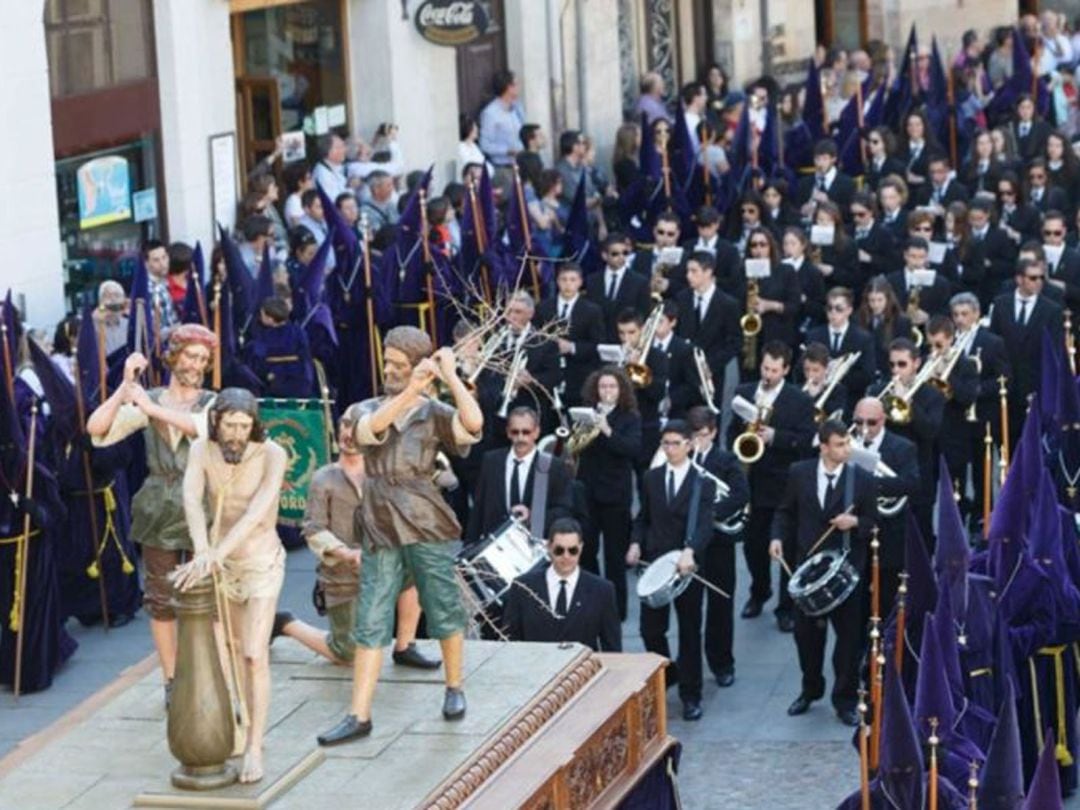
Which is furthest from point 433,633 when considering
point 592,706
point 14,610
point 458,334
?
point 458,334

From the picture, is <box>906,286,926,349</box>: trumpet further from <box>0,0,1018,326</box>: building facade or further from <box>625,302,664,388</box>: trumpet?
<box>0,0,1018,326</box>: building facade

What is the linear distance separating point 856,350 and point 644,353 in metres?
1.48

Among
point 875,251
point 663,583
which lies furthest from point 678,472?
point 875,251

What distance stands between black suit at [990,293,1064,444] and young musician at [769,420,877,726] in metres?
4.66

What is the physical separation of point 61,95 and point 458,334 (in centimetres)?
546

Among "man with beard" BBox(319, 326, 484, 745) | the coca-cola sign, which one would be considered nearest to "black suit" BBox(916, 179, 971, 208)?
the coca-cola sign

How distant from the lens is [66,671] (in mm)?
21328

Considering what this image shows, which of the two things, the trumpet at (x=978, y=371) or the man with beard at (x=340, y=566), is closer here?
the man with beard at (x=340, y=566)

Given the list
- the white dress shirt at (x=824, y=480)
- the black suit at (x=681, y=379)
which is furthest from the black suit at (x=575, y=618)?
the black suit at (x=681, y=379)

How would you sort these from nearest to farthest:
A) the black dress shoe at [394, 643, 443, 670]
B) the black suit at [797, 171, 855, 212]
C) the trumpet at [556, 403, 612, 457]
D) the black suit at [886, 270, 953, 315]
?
the black dress shoe at [394, 643, 443, 670], the trumpet at [556, 403, 612, 457], the black suit at [886, 270, 953, 315], the black suit at [797, 171, 855, 212]

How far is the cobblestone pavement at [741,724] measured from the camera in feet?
62.0

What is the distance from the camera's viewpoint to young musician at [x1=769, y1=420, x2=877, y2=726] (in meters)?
19.9

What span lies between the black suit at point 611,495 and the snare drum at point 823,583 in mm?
2280

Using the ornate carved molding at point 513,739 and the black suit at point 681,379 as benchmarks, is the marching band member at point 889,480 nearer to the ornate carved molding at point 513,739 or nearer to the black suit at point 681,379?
the black suit at point 681,379
